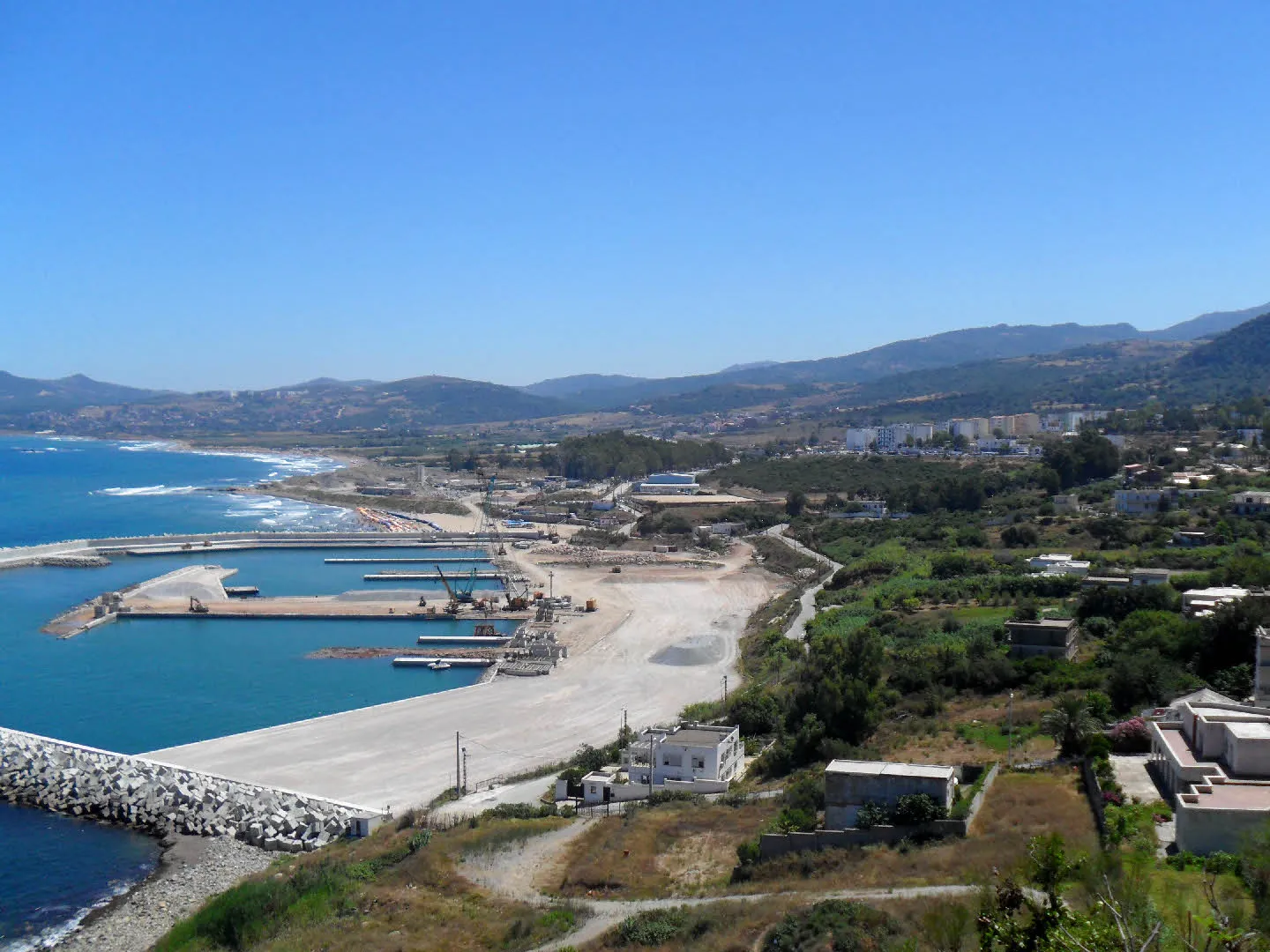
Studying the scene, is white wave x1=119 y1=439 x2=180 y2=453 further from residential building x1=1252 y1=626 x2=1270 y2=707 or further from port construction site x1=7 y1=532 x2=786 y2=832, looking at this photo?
residential building x1=1252 y1=626 x2=1270 y2=707

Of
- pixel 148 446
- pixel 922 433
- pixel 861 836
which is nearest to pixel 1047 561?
pixel 861 836

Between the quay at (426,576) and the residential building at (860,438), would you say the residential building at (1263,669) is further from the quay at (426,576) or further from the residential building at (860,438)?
the residential building at (860,438)

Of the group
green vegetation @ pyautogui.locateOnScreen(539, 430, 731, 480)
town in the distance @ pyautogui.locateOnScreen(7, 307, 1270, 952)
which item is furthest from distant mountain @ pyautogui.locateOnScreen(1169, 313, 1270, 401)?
town in the distance @ pyautogui.locateOnScreen(7, 307, 1270, 952)

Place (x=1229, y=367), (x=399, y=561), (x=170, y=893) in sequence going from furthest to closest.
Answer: (x=1229, y=367), (x=399, y=561), (x=170, y=893)

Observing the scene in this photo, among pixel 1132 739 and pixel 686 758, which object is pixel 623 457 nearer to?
pixel 686 758

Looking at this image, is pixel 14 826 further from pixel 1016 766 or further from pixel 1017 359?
pixel 1017 359

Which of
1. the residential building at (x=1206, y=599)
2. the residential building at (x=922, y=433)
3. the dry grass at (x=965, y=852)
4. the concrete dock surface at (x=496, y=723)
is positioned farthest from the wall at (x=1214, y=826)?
the residential building at (x=922, y=433)
